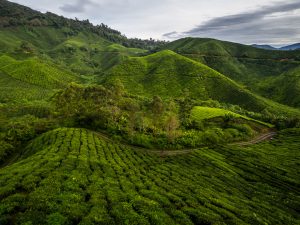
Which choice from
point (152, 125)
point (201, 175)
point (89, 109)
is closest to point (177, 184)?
point (201, 175)

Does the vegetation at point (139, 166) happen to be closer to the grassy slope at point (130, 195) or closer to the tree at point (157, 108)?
the grassy slope at point (130, 195)

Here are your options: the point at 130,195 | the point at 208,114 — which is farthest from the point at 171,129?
the point at 130,195

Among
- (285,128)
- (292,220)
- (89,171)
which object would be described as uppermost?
(89,171)

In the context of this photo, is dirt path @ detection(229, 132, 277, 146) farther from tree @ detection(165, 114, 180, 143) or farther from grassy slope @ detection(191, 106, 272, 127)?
tree @ detection(165, 114, 180, 143)

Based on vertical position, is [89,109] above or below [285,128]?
above

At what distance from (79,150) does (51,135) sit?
62.1 ft

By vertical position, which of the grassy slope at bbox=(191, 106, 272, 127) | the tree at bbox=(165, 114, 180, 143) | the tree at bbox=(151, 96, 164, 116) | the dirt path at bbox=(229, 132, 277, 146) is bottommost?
the dirt path at bbox=(229, 132, 277, 146)

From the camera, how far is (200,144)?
277ft

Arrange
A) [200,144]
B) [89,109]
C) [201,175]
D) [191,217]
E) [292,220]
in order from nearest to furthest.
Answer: [191,217]
[292,220]
[201,175]
[200,144]
[89,109]

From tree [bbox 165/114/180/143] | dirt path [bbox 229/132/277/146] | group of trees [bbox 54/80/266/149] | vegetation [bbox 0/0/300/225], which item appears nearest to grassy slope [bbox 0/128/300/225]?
vegetation [bbox 0/0/300/225]

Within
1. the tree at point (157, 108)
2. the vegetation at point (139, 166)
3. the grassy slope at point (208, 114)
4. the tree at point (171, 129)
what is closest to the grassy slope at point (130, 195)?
the vegetation at point (139, 166)

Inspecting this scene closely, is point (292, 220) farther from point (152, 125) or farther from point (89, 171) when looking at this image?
point (152, 125)

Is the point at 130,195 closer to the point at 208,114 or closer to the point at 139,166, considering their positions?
the point at 139,166

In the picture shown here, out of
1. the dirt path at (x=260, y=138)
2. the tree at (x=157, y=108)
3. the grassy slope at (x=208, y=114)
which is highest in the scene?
the tree at (x=157, y=108)
